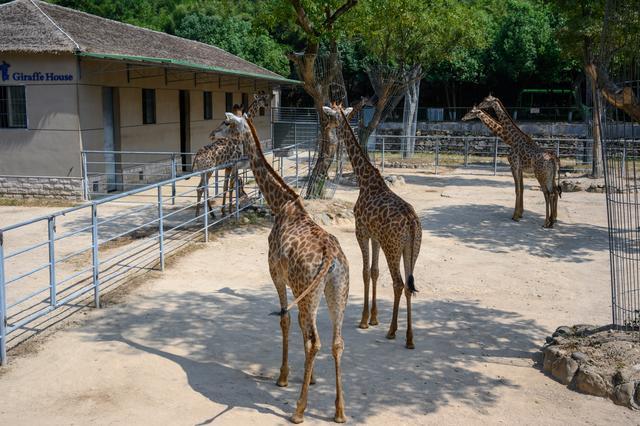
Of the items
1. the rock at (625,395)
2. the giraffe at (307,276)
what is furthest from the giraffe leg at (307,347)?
the rock at (625,395)

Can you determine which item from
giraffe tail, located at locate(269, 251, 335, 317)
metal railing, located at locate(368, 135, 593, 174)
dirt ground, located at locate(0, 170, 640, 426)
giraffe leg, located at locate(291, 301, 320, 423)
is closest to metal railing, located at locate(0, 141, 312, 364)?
dirt ground, located at locate(0, 170, 640, 426)

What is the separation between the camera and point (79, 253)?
711cm

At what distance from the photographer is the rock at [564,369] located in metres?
5.36

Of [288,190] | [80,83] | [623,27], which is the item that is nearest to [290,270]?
[288,190]

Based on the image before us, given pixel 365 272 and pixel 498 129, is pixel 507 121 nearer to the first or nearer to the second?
pixel 498 129

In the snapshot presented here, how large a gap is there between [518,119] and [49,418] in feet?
101

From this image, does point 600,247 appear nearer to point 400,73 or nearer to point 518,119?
point 400,73

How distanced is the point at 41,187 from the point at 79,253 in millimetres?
7934

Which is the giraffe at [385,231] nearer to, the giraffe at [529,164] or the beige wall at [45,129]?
the giraffe at [529,164]

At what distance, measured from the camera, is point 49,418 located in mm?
4582

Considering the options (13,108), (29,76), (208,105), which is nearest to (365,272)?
(29,76)

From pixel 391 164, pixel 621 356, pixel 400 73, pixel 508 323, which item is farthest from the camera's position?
pixel 391 164

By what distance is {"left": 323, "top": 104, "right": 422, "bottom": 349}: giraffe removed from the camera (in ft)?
20.4

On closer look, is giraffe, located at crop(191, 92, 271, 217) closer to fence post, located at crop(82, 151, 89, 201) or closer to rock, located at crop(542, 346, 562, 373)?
fence post, located at crop(82, 151, 89, 201)
